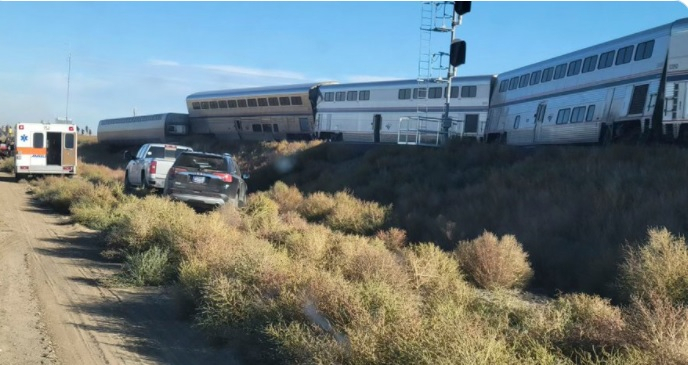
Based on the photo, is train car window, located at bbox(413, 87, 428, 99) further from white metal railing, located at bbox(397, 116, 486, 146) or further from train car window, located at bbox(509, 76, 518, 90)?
train car window, located at bbox(509, 76, 518, 90)

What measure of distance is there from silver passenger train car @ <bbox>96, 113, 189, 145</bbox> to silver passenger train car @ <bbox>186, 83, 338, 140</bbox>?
5.37ft

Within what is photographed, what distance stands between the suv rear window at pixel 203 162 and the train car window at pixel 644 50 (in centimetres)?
1437

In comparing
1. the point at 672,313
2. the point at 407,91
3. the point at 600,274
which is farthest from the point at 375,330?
the point at 407,91

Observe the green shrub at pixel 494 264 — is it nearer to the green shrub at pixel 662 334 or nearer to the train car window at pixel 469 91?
the green shrub at pixel 662 334

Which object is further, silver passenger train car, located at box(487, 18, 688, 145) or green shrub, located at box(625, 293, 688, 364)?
silver passenger train car, located at box(487, 18, 688, 145)

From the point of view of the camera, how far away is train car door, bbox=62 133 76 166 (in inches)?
1336

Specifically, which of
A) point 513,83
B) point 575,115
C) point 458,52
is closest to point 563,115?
point 575,115

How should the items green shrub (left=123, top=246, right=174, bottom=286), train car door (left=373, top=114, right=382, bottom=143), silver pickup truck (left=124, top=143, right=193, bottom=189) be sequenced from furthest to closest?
1. train car door (left=373, top=114, right=382, bottom=143)
2. silver pickup truck (left=124, top=143, right=193, bottom=189)
3. green shrub (left=123, top=246, right=174, bottom=286)

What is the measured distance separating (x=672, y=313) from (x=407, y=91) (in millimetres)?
34630

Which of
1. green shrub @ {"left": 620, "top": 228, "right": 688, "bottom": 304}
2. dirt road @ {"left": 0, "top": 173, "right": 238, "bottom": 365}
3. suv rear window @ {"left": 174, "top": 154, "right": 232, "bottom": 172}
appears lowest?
dirt road @ {"left": 0, "top": 173, "right": 238, "bottom": 365}

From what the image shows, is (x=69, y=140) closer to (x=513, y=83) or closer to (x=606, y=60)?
(x=513, y=83)

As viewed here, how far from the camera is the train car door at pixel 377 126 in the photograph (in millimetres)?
41369

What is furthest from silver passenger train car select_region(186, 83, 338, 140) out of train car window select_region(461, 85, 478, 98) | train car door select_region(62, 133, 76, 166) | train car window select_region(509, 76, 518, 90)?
train car door select_region(62, 133, 76, 166)

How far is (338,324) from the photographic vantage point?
643 centimetres
